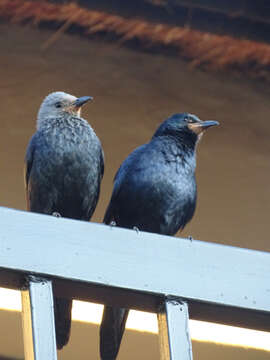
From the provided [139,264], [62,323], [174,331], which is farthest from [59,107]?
[174,331]

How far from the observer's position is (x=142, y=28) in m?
5.20

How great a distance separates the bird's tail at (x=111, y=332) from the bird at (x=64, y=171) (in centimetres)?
20

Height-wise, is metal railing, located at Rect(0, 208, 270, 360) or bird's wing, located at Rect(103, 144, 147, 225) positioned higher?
bird's wing, located at Rect(103, 144, 147, 225)

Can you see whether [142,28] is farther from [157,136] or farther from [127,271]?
[127,271]

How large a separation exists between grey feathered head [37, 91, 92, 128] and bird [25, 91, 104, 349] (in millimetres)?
148

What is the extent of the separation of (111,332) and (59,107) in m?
1.05

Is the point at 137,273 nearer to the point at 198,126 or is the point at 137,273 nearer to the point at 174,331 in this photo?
the point at 174,331

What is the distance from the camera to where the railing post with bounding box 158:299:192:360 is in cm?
241

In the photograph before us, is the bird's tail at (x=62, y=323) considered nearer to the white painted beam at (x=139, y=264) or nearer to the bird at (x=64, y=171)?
the bird at (x=64, y=171)

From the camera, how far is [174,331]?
246 cm

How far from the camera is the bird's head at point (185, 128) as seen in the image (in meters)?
4.47

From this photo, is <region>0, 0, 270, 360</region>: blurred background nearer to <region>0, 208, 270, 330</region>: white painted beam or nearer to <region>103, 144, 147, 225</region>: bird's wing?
<region>103, 144, 147, 225</region>: bird's wing

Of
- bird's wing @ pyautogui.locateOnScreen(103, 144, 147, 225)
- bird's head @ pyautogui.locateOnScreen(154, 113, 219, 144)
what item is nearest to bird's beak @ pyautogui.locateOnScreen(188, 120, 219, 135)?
bird's head @ pyautogui.locateOnScreen(154, 113, 219, 144)

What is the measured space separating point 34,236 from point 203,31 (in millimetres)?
2691
